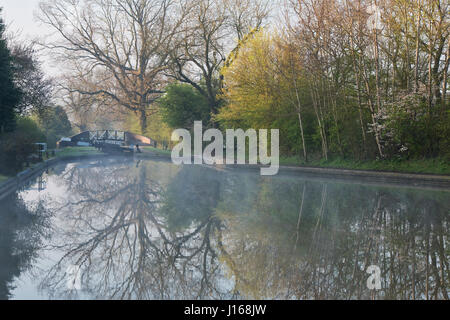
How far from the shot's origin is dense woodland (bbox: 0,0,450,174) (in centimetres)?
1914

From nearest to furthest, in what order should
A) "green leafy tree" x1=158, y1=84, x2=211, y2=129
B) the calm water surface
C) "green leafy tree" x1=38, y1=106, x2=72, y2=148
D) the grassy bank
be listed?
the calm water surface < the grassy bank < "green leafy tree" x1=158, y1=84, x2=211, y2=129 < "green leafy tree" x1=38, y1=106, x2=72, y2=148

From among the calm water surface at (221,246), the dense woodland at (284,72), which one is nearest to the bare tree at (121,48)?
the dense woodland at (284,72)

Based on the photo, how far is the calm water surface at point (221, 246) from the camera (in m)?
5.03

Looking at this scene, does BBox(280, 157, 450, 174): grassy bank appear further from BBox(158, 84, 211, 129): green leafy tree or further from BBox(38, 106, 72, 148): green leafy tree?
BBox(38, 106, 72, 148): green leafy tree

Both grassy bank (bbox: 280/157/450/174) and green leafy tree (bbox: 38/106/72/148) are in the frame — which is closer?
grassy bank (bbox: 280/157/450/174)

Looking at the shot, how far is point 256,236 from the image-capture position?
7609 mm

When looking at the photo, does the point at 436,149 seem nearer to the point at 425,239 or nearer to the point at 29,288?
the point at 425,239

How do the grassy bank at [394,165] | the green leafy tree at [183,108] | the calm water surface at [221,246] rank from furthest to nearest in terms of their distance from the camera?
the green leafy tree at [183,108] < the grassy bank at [394,165] < the calm water surface at [221,246]

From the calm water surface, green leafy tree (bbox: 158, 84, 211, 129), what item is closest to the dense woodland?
green leafy tree (bbox: 158, 84, 211, 129)

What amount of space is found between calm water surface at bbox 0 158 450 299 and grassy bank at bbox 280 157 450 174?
6.74 metres

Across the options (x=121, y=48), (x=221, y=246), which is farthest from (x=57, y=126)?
(x=221, y=246)

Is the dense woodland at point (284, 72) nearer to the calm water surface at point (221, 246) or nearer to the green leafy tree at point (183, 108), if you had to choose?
the green leafy tree at point (183, 108)

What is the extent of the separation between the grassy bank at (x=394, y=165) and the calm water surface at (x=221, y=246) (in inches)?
265
